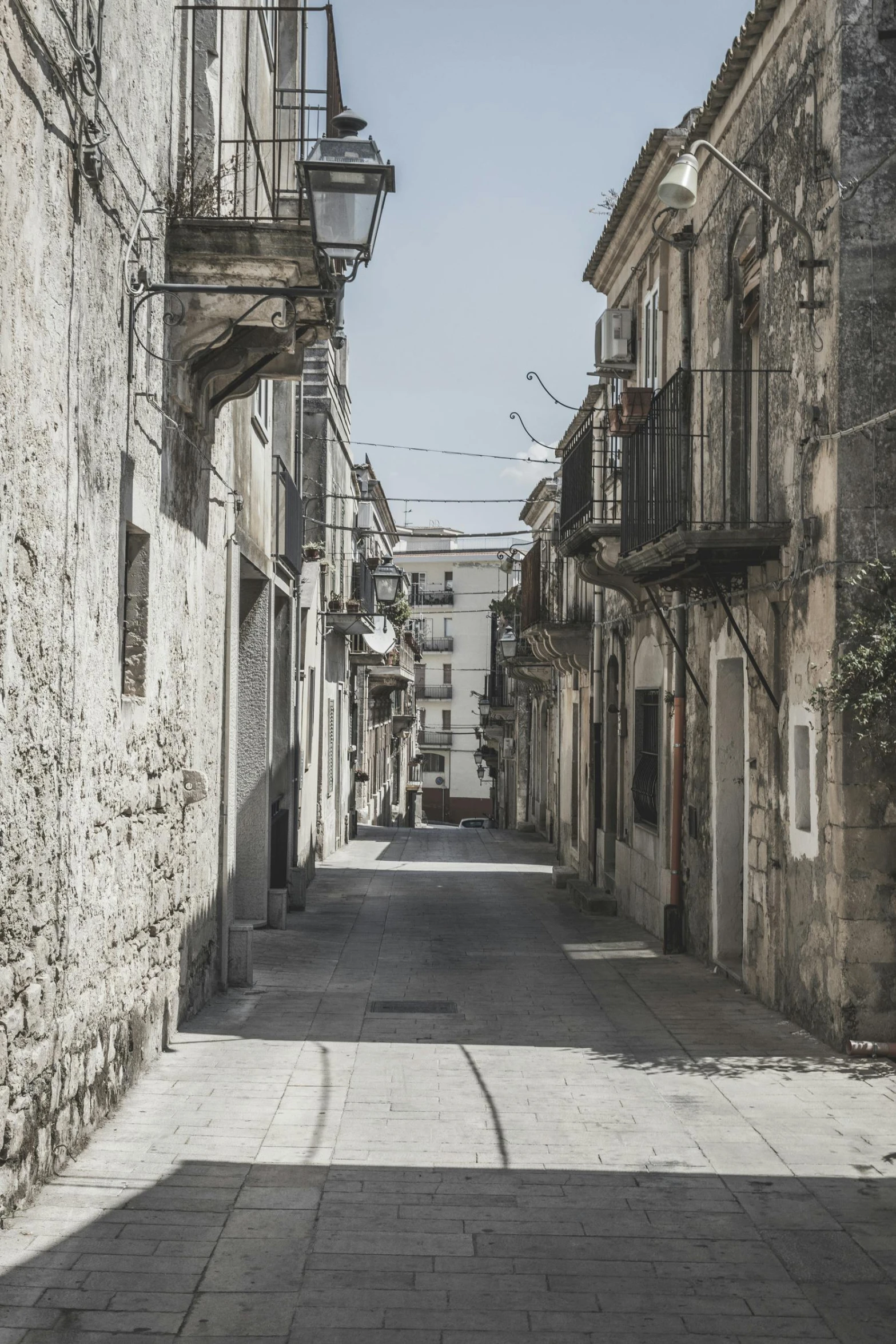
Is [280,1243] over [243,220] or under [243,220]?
under

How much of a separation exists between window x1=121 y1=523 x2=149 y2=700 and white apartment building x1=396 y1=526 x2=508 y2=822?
61.5 m

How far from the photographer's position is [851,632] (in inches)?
355

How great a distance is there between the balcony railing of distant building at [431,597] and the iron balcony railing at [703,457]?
55568 mm

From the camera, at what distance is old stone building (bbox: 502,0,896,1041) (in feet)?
29.9

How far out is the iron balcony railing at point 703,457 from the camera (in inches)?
438

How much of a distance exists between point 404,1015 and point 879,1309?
5.43 m

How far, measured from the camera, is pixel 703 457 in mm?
13062

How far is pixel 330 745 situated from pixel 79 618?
19.5 metres

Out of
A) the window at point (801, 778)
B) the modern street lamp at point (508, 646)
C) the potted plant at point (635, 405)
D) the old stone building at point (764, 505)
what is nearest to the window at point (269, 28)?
the old stone building at point (764, 505)

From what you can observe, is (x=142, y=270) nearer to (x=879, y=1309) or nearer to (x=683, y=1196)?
(x=683, y=1196)

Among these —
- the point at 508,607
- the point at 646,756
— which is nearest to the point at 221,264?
the point at 646,756

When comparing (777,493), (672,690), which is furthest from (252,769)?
(777,493)

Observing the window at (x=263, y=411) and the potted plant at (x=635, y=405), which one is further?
the potted plant at (x=635, y=405)

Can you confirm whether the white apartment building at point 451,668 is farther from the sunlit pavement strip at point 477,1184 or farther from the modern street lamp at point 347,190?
the modern street lamp at point 347,190
